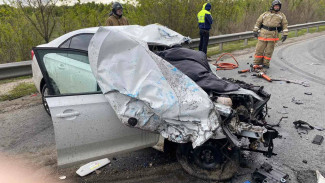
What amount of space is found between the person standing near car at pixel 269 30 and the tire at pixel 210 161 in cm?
566

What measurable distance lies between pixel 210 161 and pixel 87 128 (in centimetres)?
143

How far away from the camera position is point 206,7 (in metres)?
8.64

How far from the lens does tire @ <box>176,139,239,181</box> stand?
2711 mm

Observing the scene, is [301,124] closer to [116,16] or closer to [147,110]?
[147,110]

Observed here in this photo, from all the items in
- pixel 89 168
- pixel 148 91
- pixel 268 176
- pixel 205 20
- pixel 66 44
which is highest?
pixel 205 20

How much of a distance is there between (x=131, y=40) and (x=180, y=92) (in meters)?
0.82

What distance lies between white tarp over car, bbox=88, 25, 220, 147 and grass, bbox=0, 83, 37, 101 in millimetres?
3929

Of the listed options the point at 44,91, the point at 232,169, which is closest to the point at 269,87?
the point at 232,169

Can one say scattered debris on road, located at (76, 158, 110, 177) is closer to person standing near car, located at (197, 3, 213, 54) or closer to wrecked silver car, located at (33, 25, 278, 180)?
wrecked silver car, located at (33, 25, 278, 180)

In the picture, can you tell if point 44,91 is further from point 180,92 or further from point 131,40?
point 180,92

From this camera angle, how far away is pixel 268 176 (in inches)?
104

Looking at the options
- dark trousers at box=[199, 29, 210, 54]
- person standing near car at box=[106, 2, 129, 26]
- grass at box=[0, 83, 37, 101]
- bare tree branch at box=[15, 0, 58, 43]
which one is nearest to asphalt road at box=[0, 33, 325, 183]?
grass at box=[0, 83, 37, 101]

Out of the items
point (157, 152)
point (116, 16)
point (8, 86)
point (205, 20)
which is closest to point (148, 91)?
point (157, 152)

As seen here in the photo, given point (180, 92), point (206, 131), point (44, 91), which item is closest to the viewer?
point (206, 131)
